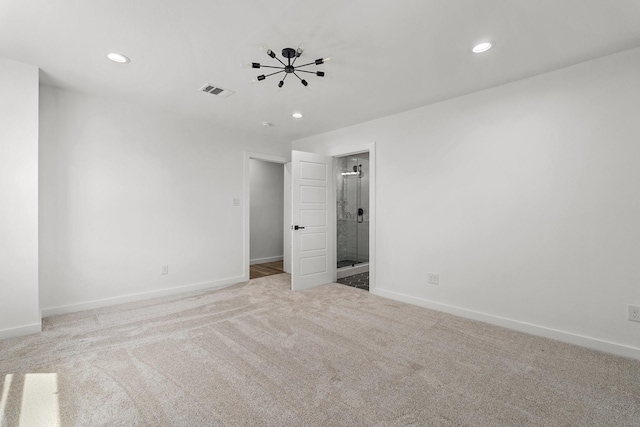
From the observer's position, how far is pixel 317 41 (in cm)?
222

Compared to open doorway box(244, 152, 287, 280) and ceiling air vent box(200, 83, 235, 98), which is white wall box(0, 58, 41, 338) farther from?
open doorway box(244, 152, 287, 280)

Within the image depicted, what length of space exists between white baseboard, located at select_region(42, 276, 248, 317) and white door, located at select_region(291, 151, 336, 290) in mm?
1135

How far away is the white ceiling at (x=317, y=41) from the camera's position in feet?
6.16

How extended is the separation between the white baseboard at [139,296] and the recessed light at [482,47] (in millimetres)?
4312

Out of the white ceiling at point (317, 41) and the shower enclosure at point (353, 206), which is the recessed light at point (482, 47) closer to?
the white ceiling at point (317, 41)

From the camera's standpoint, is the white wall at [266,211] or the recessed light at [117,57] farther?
the white wall at [266,211]

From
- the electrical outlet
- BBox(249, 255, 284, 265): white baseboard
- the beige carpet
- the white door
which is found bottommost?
the beige carpet

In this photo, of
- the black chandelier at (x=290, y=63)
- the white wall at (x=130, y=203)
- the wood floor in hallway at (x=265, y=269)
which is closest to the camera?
the black chandelier at (x=290, y=63)

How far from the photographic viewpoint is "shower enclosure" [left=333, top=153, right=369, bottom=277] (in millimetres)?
6234

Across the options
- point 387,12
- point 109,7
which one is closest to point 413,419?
point 387,12

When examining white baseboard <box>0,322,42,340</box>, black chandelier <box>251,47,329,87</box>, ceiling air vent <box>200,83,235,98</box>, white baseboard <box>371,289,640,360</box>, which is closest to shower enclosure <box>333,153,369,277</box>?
white baseboard <box>371,289,640,360</box>

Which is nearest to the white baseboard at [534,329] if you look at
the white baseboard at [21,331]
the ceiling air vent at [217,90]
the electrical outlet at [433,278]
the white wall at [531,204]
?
the white wall at [531,204]

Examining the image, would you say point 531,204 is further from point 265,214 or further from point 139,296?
point 265,214

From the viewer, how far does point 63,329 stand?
2.83 metres
